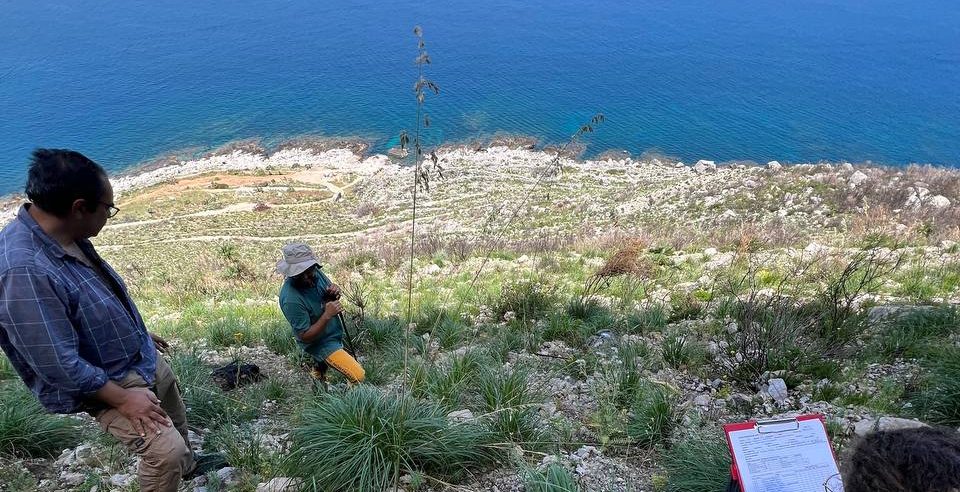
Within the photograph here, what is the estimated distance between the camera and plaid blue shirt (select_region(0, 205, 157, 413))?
285 cm

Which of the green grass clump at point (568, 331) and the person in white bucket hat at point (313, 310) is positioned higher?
the person in white bucket hat at point (313, 310)

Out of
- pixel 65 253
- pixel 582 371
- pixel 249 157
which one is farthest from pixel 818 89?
pixel 65 253

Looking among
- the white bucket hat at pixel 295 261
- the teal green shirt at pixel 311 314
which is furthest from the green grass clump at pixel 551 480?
the white bucket hat at pixel 295 261

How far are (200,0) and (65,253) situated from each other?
8543 cm

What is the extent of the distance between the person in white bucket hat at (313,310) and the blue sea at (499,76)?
34.8 meters

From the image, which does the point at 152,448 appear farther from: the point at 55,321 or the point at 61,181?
the point at 61,181

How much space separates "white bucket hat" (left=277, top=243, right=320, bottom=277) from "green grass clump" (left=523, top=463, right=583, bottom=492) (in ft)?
8.17

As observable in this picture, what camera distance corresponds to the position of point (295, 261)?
16.1ft

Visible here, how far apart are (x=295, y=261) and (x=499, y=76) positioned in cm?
4916

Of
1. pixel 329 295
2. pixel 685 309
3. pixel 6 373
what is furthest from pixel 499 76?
pixel 329 295

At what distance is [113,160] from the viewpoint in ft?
132

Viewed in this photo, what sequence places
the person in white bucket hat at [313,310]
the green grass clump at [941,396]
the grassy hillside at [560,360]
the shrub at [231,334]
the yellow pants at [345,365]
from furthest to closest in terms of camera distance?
1. the shrub at [231,334]
2. the yellow pants at [345,365]
3. the person in white bucket hat at [313,310]
4. the green grass clump at [941,396]
5. the grassy hillside at [560,360]

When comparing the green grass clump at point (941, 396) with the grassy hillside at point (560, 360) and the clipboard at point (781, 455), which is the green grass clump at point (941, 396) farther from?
the clipboard at point (781, 455)

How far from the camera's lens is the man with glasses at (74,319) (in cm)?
287
